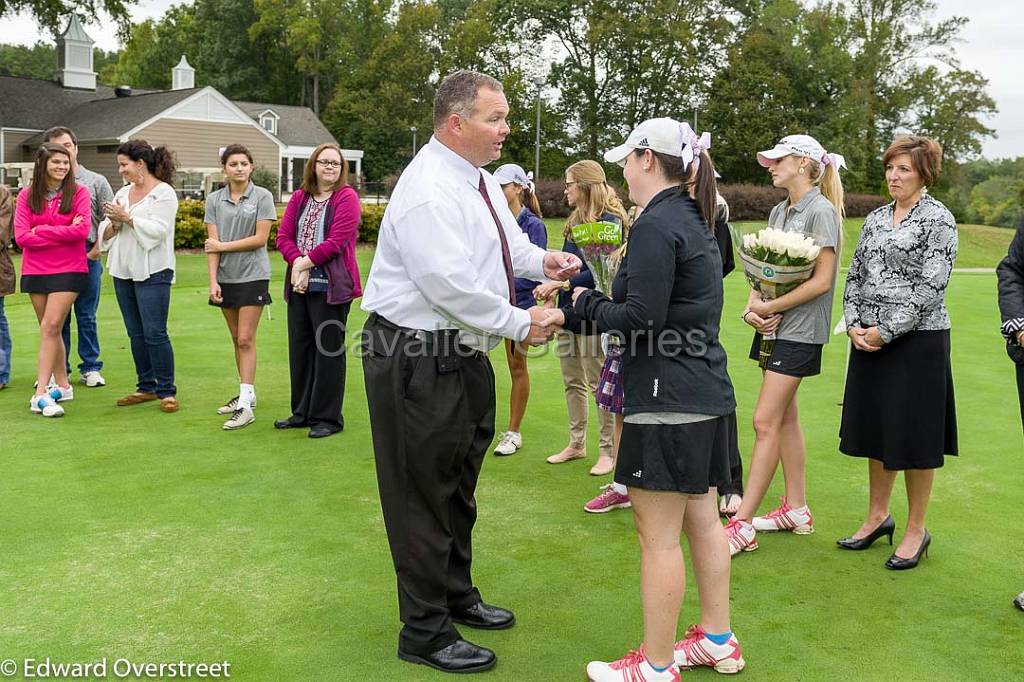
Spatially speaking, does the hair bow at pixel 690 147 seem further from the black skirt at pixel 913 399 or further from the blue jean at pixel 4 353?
the blue jean at pixel 4 353

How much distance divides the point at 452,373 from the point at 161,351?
15.5ft

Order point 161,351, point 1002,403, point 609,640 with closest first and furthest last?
point 609,640 < point 161,351 < point 1002,403

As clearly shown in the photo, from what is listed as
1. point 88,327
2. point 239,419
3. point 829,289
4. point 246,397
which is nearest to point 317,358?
point 246,397

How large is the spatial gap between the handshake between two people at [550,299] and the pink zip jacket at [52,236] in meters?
4.65

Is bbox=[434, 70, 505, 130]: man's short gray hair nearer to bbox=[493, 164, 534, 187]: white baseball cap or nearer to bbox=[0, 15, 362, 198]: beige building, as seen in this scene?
bbox=[493, 164, 534, 187]: white baseball cap

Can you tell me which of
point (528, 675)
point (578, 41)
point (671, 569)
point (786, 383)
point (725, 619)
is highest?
point (578, 41)

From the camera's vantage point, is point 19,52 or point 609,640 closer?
point 609,640

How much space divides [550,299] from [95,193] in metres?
5.40

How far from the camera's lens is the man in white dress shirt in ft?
11.6

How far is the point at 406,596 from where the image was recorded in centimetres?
372

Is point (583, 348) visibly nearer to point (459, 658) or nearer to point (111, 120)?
point (459, 658)

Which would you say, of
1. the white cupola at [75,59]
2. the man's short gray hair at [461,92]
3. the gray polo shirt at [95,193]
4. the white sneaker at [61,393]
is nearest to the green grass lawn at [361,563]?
the white sneaker at [61,393]

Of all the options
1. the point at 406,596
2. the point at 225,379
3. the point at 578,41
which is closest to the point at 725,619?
the point at 406,596

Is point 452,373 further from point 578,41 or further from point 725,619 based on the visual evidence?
point 578,41
